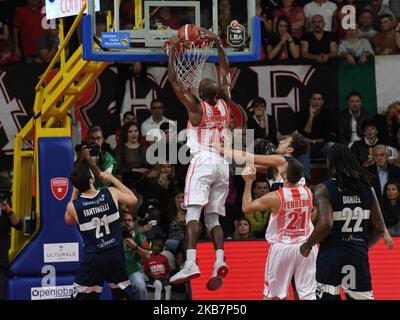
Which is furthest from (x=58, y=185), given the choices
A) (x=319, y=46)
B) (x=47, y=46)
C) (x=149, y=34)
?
(x=319, y=46)

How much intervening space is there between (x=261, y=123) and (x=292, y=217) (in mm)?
5069

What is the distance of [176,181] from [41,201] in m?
3.19

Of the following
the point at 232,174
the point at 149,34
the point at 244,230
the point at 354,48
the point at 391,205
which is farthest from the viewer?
the point at 354,48

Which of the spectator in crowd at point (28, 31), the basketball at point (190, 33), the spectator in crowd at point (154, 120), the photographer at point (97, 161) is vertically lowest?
the photographer at point (97, 161)

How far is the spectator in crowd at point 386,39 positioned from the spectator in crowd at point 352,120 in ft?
3.40

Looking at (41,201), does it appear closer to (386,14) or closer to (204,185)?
(204,185)

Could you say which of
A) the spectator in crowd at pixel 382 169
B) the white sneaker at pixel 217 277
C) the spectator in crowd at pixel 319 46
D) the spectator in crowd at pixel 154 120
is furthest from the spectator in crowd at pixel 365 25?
the white sneaker at pixel 217 277

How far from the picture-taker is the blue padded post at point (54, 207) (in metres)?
12.7

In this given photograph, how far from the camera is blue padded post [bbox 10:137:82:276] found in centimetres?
1266

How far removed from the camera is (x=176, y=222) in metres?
14.2

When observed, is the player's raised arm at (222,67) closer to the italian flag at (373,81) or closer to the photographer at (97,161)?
the photographer at (97,161)

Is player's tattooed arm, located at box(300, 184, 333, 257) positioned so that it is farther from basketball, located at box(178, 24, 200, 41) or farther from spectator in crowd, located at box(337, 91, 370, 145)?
spectator in crowd, located at box(337, 91, 370, 145)

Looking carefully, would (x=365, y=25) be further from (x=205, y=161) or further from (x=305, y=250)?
(x=305, y=250)

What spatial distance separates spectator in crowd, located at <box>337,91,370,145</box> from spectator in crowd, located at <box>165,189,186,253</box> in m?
2.92
